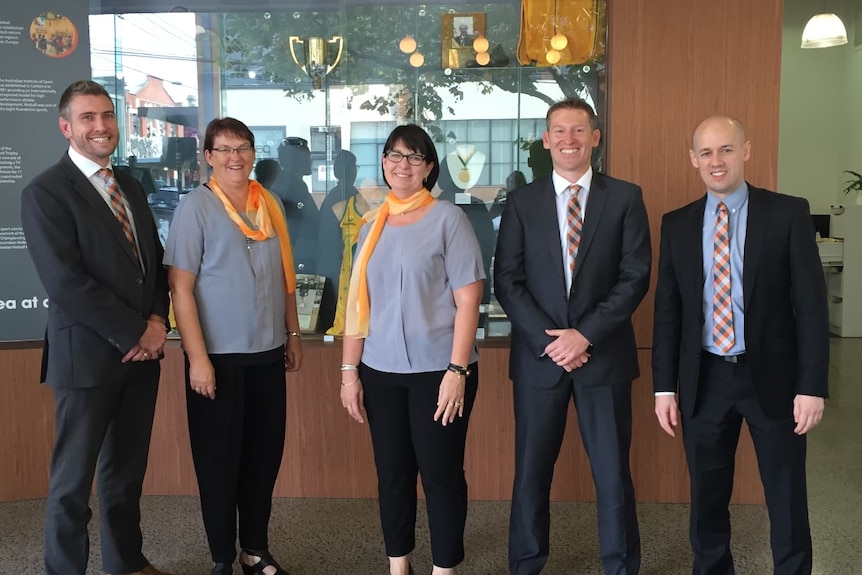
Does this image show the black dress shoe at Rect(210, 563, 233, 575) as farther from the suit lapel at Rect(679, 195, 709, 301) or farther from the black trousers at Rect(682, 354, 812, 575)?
the suit lapel at Rect(679, 195, 709, 301)

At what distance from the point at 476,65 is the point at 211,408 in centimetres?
229

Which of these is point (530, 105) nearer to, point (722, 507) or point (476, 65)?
point (476, 65)

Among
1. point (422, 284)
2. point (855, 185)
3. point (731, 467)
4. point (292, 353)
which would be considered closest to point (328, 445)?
point (292, 353)

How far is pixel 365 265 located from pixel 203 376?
67 centimetres

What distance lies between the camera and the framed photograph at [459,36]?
3.93 metres

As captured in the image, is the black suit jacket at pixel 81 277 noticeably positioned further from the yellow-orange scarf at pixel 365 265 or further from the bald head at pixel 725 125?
the bald head at pixel 725 125

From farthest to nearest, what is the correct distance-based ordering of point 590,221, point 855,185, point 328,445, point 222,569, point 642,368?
1. point 855,185
2. point 328,445
3. point 642,368
4. point 222,569
5. point 590,221

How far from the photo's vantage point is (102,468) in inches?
108

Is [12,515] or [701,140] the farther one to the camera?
[12,515]

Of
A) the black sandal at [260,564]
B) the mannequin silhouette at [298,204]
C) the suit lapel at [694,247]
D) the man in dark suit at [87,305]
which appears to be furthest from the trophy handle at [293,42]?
the black sandal at [260,564]

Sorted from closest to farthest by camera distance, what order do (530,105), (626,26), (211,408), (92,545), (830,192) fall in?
(211,408)
(92,545)
(626,26)
(530,105)
(830,192)

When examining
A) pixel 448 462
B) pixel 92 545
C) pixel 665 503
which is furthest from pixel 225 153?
pixel 665 503

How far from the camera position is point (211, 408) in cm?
268

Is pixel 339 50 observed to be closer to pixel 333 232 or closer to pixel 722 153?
pixel 333 232
